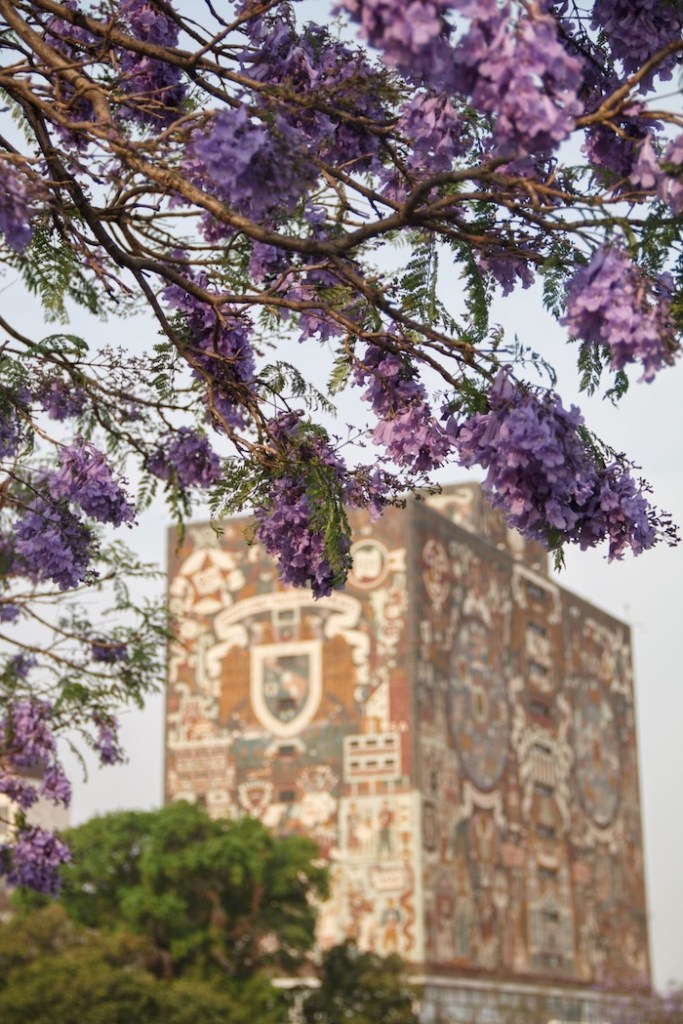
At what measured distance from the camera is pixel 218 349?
5.44 meters

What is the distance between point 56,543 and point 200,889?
2607 centimetres

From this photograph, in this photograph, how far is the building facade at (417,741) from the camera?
1398 inches

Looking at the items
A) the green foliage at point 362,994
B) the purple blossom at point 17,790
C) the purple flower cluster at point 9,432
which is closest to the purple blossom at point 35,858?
the purple blossom at point 17,790

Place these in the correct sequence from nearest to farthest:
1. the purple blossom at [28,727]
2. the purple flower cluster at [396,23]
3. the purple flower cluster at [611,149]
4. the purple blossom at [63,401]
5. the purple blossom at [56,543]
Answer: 1. the purple flower cluster at [396,23]
2. the purple flower cluster at [611,149]
3. the purple blossom at [56,543]
4. the purple blossom at [63,401]
5. the purple blossom at [28,727]

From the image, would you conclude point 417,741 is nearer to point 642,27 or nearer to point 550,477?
point 642,27

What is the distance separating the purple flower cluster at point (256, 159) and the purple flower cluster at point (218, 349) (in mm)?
1062

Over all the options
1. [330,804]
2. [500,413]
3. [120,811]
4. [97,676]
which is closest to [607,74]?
[500,413]

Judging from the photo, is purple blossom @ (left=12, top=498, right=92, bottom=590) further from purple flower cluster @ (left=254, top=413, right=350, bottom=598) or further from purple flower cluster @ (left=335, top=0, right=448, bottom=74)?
purple flower cluster @ (left=335, top=0, right=448, bottom=74)

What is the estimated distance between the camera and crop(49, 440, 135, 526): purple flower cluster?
6.41 metres

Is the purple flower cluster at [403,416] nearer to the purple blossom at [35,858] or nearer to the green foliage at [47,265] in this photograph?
the green foliage at [47,265]

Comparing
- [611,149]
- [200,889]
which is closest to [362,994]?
[200,889]

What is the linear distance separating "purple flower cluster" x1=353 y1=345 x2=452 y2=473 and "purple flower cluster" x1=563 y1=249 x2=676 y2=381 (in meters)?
1.02

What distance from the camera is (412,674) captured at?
35.9 m

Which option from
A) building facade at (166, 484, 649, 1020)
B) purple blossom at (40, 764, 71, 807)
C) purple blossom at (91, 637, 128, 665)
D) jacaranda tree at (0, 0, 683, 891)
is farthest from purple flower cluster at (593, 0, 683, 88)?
building facade at (166, 484, 649, 1020)
